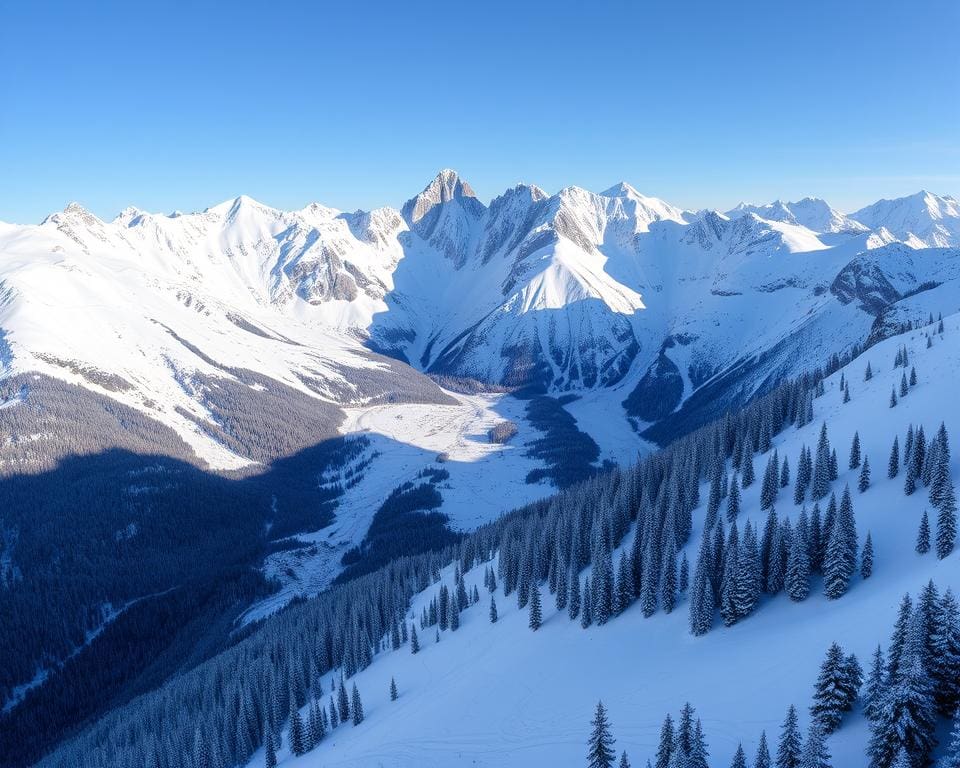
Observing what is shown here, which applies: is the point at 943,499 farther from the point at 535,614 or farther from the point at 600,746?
the point at 535,614

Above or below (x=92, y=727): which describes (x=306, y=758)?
above

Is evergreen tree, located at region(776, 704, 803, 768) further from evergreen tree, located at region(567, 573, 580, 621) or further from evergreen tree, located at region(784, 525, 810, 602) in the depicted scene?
evergreen tree, located at region(567, 573, 580, 621)

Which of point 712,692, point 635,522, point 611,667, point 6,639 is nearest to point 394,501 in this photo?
point 6,639

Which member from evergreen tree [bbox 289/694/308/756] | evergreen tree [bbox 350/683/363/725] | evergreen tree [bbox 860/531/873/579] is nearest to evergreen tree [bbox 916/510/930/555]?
evergreen tree [bbox 860/531/873/579]

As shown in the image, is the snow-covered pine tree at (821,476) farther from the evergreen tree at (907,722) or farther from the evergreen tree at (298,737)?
the evergreen tree at (298,737)

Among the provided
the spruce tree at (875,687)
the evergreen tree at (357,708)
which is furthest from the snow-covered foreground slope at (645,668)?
the spruce tree at (875,687)

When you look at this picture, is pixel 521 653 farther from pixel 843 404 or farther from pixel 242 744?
pixel 843 404

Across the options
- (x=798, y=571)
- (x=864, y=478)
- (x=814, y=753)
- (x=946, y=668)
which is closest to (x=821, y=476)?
(x=864, y=478)
